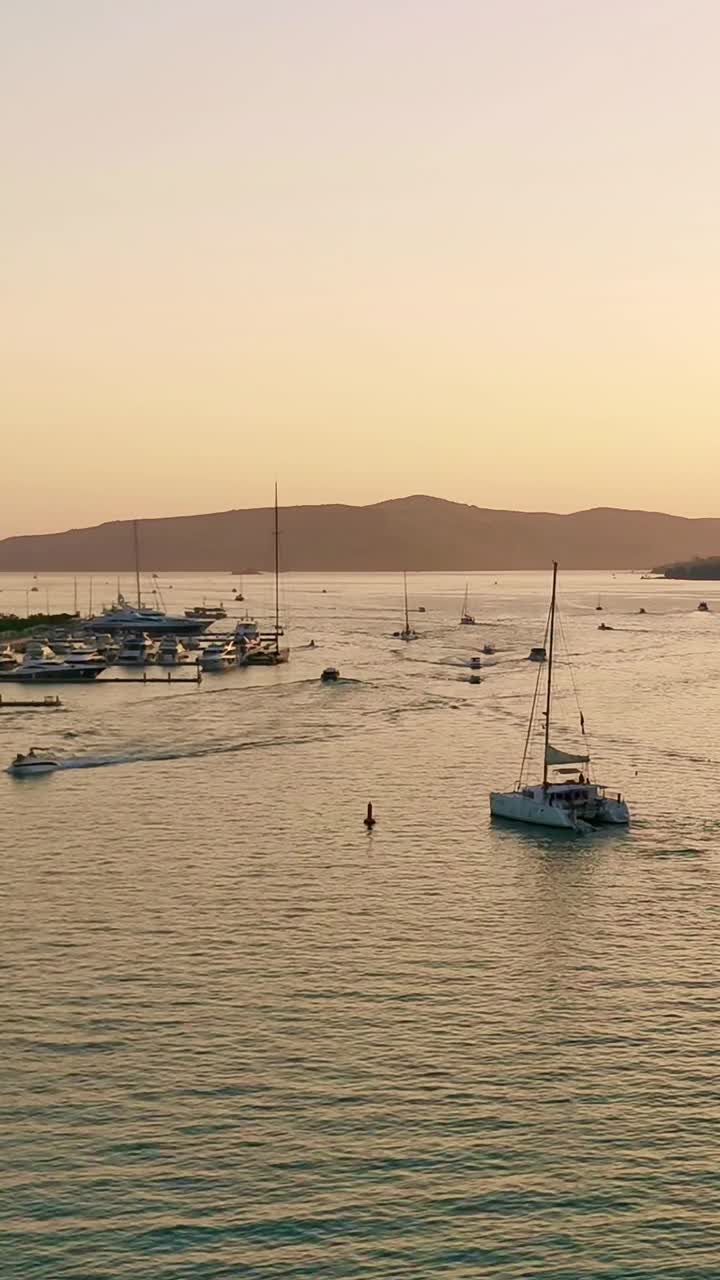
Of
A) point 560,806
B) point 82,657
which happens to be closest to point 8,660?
point 82,657

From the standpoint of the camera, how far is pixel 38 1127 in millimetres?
35062

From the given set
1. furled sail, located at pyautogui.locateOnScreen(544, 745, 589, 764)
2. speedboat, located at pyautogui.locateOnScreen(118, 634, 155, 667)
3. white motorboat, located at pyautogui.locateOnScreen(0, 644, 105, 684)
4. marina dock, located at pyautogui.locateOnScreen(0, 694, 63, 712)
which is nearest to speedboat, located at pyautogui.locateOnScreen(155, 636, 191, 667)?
speedboat, located at pyautogui.locateOnScreen(118, 634, 155, 667)

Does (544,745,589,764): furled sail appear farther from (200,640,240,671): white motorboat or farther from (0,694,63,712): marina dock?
(200,640,240,671): white motorboat

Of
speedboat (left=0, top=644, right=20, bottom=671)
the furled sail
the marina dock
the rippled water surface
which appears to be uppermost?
speedboat (left=0, top=644, right=20, bottom=671)

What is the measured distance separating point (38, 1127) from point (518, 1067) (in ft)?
46.7

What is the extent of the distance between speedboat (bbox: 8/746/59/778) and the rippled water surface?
14.1 feet

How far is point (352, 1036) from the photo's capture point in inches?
1622

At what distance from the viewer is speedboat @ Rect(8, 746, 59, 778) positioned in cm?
8994

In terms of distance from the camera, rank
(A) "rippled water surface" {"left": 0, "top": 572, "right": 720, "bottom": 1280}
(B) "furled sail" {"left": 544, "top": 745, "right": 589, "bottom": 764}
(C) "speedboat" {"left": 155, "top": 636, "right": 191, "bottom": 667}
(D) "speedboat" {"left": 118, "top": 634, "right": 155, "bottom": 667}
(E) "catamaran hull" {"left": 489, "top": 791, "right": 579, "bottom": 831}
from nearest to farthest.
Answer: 1. (A) "rippled water surface" {"left": 0, "top": 572, "right": 720, "bottom": 1280}
2. (E) "catamaran hull" {"left": 489, "top": 791, "right": 579, "bottom": 831}
3. (B) "furled sail" {"left": 544, "top": 745, "right": 589, "bottom": 764}
4. (C) "speedboat" {"left": 155, "top": 636, "right": 191, "bottom": 667}
5. (D) "speedboat" {"left": 118, "top": 634, "right": 155, "bottom": 667}

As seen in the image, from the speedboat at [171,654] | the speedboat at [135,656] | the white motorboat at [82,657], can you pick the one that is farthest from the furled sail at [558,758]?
the speedboat at [135,656]

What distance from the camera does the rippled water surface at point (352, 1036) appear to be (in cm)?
3042

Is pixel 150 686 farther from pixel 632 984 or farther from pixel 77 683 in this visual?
pixel 632 984

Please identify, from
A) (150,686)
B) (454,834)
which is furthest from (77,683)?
(454,834)

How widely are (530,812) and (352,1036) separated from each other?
3438 centimetres
